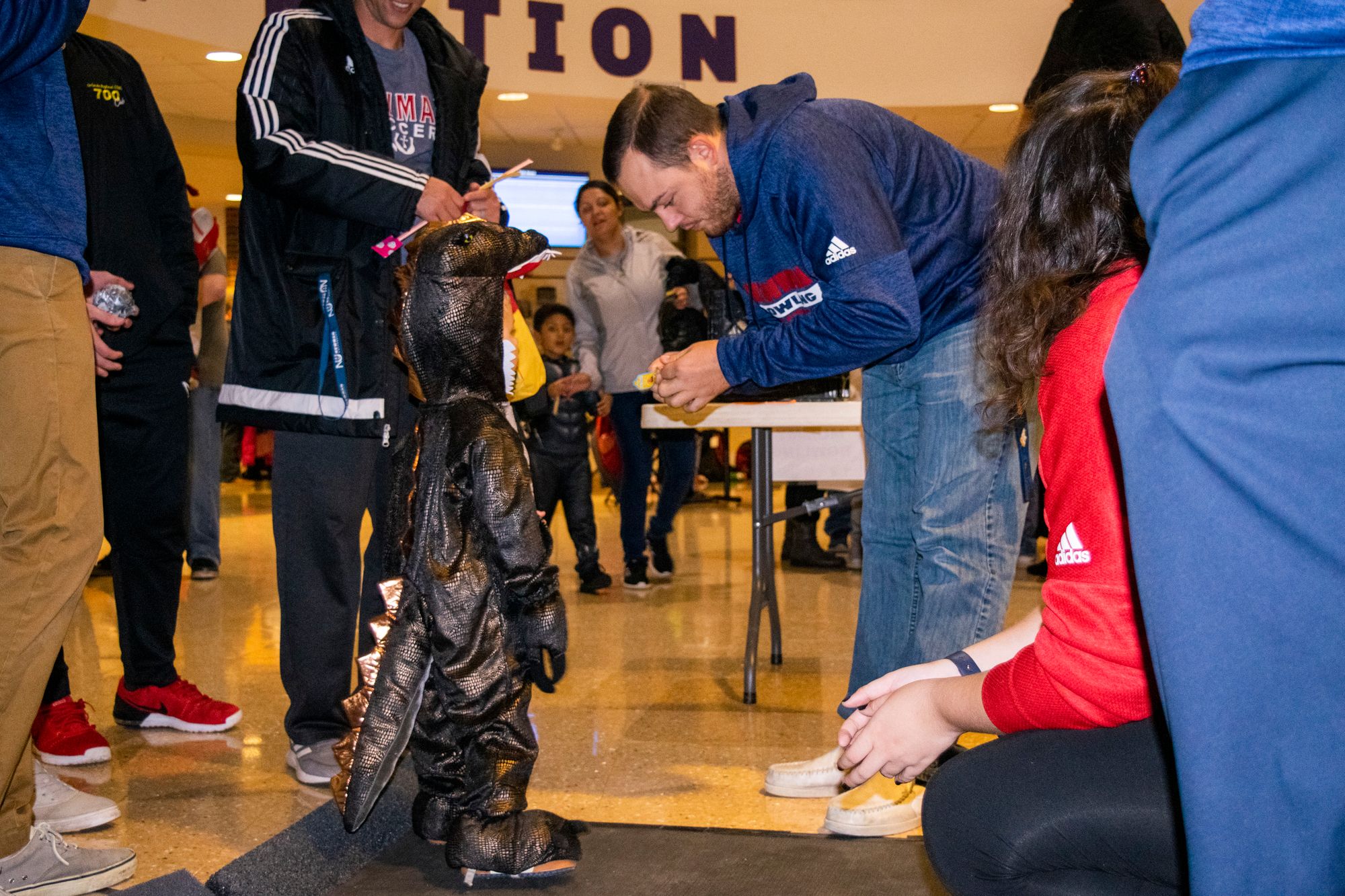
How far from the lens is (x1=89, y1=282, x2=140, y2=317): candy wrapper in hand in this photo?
2383 millimetres

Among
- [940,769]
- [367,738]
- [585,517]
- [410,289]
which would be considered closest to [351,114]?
[410,289]

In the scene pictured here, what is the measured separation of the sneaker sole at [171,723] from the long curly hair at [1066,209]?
7.30 ft

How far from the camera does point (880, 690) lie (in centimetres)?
123

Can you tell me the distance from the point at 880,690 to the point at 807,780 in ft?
3.72

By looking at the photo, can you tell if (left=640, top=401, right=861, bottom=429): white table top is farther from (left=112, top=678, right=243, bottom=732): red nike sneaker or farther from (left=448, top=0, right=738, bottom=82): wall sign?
(left=448, top=0, right=738, bottom=82): wall sign

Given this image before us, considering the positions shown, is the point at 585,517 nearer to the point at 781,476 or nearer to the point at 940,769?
the point at 781,476

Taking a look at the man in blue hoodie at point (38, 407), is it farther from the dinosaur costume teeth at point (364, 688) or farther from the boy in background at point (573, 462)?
the boy in background at point (573, 462)

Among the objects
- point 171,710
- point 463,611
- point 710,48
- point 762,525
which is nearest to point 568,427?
point 762,525

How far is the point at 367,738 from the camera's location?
5.92 feet

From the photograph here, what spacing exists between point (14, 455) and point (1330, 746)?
1.68m

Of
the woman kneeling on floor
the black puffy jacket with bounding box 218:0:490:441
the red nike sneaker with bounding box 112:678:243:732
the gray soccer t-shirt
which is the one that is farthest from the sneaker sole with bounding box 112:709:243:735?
the woman kneeling on floor

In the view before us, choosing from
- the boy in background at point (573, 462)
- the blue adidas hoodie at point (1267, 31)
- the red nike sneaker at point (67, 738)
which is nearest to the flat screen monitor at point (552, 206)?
the boy in background at point (573, 462)

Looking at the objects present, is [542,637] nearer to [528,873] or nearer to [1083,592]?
[528,873]

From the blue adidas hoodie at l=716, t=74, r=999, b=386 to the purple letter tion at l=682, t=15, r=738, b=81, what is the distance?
5825 millimetres
